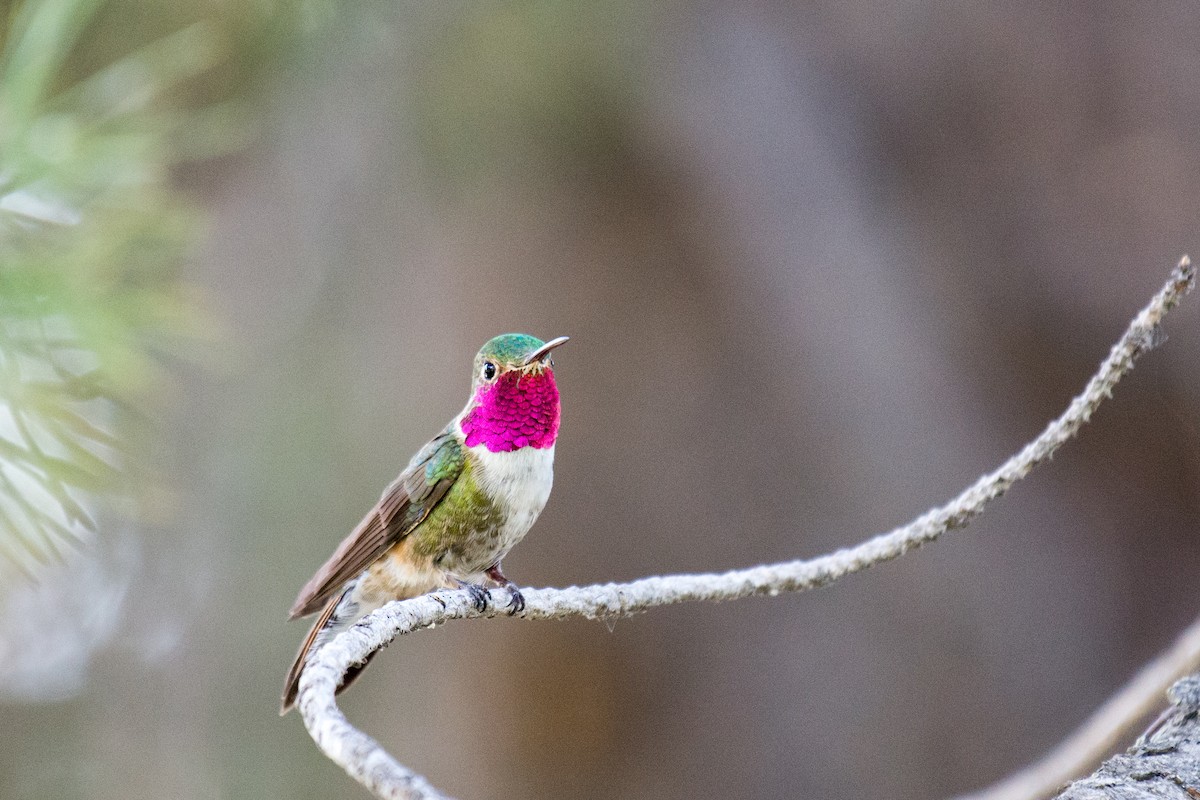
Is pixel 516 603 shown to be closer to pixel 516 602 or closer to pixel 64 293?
pixel 516 602

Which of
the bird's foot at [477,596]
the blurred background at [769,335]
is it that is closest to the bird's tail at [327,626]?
the bird's foot at [477,596]

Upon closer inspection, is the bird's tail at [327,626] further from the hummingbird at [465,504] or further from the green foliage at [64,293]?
the green foliage at [64,293]

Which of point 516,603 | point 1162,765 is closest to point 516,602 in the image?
point 516,603

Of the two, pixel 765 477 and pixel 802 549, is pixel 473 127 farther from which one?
pixel 802 549

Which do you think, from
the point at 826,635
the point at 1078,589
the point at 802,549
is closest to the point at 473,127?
the point at 802,549

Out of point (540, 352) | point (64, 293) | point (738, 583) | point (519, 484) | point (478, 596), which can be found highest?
point (64, 293)

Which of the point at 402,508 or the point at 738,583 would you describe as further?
the point at 402,508
